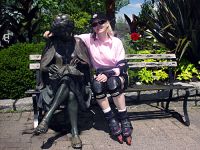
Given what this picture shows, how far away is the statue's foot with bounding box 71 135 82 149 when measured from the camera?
479 centimetres

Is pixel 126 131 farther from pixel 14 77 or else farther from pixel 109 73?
pixel 14 77

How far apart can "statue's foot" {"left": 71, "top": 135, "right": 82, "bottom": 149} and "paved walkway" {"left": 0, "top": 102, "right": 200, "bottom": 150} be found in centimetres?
7

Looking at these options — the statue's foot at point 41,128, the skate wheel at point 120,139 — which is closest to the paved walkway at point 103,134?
the skate wheel at point 120,139

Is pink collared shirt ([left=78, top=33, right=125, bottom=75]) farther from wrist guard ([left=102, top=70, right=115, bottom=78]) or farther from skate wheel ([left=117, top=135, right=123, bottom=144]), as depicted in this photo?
skate wheel ([left=117, top=135, right=123, bottom=144])

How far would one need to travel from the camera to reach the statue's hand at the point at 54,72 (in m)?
4.99

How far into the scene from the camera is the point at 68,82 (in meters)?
4.96

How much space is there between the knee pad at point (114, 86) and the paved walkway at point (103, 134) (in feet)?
1.96

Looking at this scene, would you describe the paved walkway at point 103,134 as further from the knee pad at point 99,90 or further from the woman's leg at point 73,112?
the knee pad at point 99,90

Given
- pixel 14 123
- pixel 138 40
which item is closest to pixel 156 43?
pixel 138 40

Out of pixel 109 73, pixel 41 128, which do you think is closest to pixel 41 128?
pixel 41 128

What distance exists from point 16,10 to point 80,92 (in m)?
5.19

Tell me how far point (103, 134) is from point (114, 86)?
71 centimetres

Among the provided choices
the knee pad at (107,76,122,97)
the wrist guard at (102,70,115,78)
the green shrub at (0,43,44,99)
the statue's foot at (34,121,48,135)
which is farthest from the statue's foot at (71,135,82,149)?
the green shrub at (0,43,44,99)

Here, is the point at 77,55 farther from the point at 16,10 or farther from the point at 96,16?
the point at 16,10
